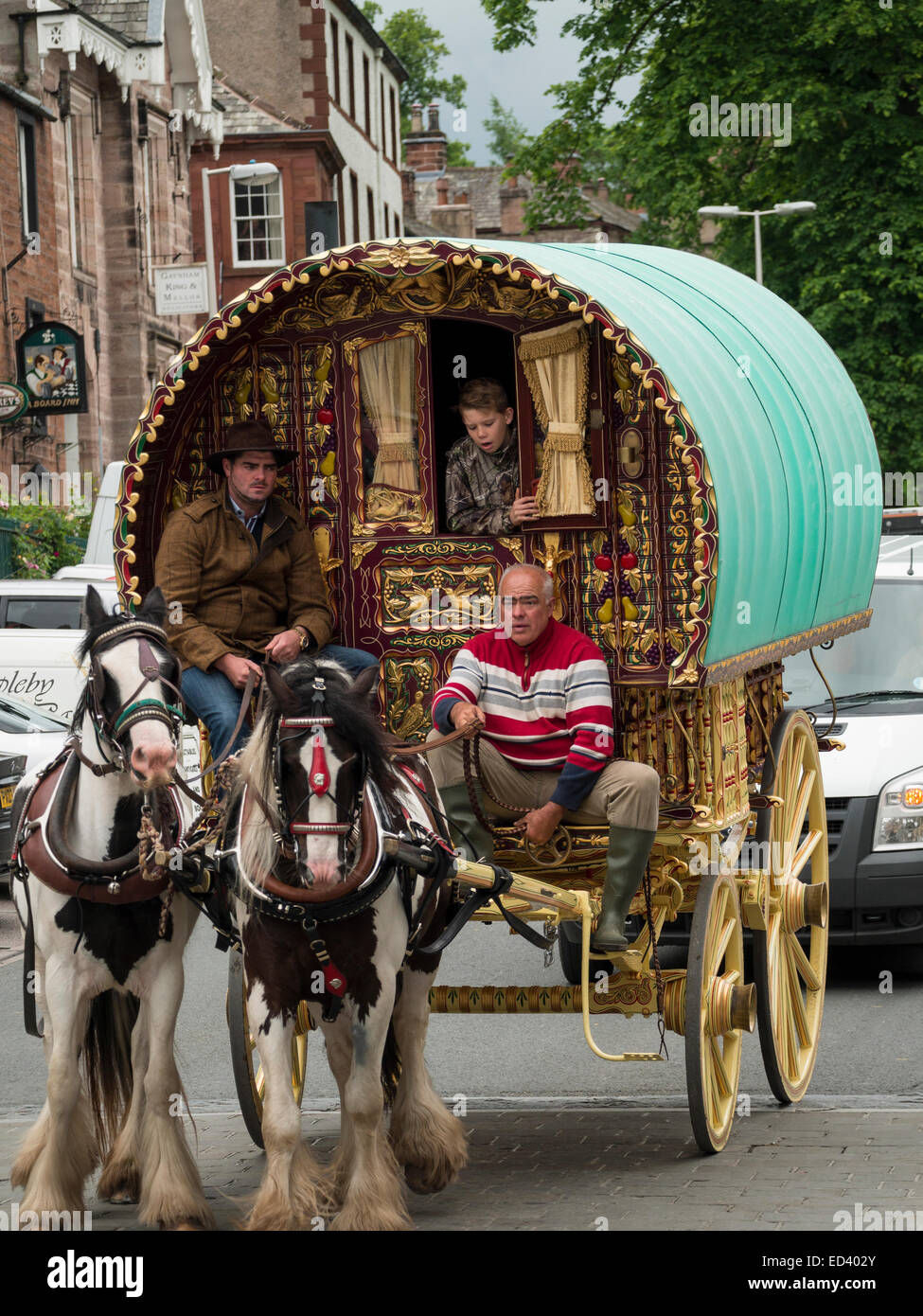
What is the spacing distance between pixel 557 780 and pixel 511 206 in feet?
250

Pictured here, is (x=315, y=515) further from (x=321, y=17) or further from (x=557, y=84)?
(x=321, y=17)

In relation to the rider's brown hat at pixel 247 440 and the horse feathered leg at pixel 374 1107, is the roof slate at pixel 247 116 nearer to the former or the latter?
the rider's brown hat at pixel 247 440

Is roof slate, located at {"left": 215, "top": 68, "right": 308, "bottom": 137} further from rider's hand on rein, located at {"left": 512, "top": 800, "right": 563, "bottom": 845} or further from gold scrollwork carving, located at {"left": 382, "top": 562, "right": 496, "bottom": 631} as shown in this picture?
rider's hand on rein, located at {"left": 512, "top": 800, "right": 563, "bottom": 845}

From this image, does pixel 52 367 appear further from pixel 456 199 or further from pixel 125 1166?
pixel 456 199

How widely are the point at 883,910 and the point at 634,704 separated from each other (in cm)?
390

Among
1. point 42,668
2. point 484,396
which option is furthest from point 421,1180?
point 42,668

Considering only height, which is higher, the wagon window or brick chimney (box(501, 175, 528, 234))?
brick chimney (box(501, 175, 528, 234))

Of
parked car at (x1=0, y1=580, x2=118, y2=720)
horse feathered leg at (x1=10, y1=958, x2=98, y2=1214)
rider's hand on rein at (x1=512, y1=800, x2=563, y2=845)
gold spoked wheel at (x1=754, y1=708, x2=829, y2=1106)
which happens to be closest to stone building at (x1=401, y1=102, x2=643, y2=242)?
parked car at (x1=0, y1=580, x2=118, y2=720)

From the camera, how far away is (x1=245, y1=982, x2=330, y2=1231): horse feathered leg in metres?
5.97

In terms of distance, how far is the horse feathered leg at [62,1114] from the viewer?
20.8 ft

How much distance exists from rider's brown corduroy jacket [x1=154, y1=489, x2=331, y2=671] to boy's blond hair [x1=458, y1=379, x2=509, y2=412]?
947 mm

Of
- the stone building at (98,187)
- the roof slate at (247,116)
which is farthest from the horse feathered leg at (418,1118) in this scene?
the roof slate at (247,116)

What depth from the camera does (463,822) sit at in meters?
7.30

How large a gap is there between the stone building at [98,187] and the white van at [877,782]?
1812 cm
